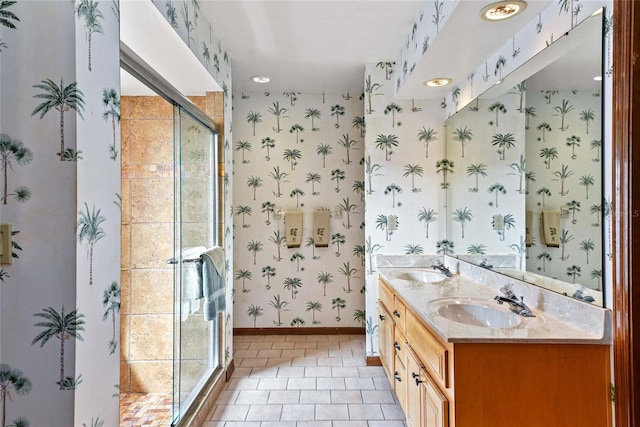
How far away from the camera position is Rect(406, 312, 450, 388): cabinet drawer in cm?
144

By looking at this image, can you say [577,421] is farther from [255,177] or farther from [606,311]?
[255,177]

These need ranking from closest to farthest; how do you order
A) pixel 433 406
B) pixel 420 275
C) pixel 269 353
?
pixel 433 406 < pixel 420 275 < pixel 269 353

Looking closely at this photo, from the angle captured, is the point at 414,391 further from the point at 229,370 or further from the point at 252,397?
the point at 229,370

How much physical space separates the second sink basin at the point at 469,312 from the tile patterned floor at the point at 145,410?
175cm

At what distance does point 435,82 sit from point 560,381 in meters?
2.10

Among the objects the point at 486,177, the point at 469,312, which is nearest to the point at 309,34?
the point at 486,177

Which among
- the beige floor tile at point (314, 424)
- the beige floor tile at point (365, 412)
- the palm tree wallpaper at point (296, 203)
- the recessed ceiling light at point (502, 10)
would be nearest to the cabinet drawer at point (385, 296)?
the beige floor tile at point (365, 412)

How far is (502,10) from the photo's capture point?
172 centimetres

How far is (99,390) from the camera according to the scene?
117 cm

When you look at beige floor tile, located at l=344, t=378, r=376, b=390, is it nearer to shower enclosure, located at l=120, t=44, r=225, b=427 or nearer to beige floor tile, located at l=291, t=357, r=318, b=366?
beige floor tile, located at l=291, t=357, r=318, b=366

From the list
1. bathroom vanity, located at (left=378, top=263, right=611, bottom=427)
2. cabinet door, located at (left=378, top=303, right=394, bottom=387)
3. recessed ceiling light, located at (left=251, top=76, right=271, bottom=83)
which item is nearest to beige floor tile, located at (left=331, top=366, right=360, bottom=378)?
cabinet door, located at (left=378, top=303, right=394, bottom=387)

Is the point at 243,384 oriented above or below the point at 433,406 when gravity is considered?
below

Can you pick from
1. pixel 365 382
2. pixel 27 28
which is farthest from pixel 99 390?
pixel 365 382

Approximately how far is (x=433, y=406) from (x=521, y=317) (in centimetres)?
55
